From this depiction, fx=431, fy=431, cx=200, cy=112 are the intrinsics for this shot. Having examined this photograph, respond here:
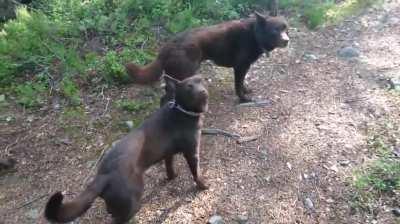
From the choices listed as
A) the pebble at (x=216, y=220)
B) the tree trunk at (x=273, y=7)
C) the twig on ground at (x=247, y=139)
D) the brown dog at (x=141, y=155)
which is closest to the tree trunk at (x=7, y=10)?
the tree trunk at (x=273, y=7)

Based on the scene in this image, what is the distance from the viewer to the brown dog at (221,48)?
16.1 ft

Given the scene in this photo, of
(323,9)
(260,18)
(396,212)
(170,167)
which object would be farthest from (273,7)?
(396,212)

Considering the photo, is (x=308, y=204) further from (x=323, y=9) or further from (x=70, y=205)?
(x=323, y=9)

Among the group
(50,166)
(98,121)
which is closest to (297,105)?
(98,121)

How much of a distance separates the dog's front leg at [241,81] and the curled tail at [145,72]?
1.07 meters

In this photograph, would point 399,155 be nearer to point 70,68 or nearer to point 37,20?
point 70,68

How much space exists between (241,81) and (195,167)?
170cm

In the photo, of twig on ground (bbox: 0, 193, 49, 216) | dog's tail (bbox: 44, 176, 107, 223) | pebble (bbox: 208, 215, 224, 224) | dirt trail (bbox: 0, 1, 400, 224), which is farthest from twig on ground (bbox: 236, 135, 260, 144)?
twig on ground (bbox: 0, 193, 49, 216)

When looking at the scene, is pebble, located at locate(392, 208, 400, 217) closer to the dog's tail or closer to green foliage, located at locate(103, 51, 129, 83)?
the dog's tail

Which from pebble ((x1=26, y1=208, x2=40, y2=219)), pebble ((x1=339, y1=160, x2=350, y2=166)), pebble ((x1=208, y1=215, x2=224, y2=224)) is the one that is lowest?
pebble ((x1=339, y1=160, x2=350, y2=166))

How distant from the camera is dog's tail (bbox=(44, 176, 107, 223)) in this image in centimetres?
306

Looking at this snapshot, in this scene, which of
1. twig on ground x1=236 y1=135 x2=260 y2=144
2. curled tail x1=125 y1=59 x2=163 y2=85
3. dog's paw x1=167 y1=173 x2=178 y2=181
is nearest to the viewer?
dog's paw x1=167 y1=173 x2=178 y2=181

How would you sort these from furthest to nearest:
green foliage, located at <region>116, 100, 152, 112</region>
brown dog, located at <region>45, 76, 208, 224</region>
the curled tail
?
1. green foliage, located at <region>116, 100, 152, 112</region>
2. the curled tail
3. brown dog, located at <region>45, 76, 208, 224</region>

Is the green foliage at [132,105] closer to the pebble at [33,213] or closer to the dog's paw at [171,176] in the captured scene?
the dog's paw at [171,176]
